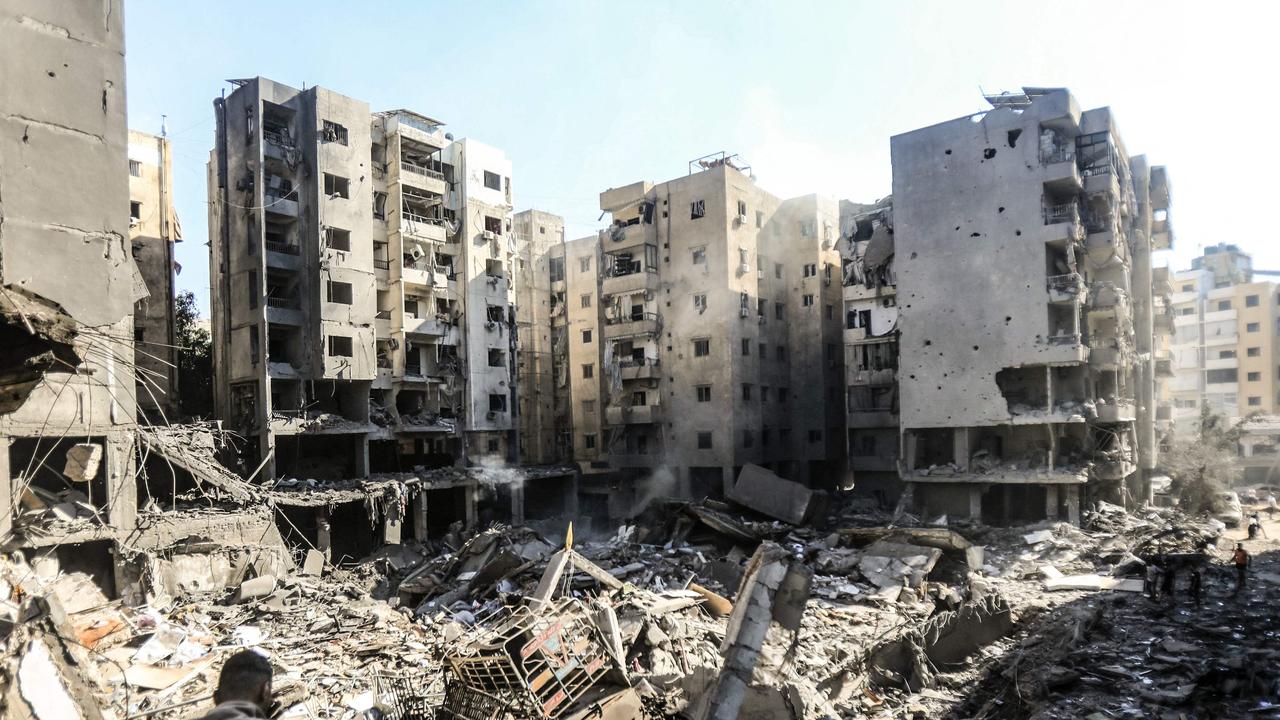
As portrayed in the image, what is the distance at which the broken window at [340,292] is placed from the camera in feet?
116

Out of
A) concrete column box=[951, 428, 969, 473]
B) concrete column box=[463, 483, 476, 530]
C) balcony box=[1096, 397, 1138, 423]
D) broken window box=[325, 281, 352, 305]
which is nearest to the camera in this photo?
balcony box=[1096, 397, 1138, 423]

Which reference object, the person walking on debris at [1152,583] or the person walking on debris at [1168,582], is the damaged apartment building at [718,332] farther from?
the person walking on debris at [1168,582]

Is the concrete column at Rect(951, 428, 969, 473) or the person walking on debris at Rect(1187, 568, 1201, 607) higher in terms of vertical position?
the concrete column at Rect(951, 428, 969, 473)

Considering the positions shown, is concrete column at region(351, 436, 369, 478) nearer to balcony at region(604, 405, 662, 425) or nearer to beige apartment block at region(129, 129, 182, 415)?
beige apartment block at region(129, 129, 182, 415)

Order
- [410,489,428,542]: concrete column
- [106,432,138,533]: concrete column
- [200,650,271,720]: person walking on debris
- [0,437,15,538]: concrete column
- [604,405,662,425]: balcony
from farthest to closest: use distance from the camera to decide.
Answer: [604,405,662,425]: balcony → [410,489,428,542]: concrete column → [106,432,138,533]: concrete column → [0,437,15,538]: concrete column → [200,650,271,720]: person walking on debris

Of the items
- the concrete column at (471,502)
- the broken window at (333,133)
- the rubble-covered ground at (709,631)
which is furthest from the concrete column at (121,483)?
the broken window at (333,133)

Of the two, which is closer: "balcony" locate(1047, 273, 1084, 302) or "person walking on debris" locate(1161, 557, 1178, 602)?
"person walking on debris" locate(1161, 557, 1178, 602)

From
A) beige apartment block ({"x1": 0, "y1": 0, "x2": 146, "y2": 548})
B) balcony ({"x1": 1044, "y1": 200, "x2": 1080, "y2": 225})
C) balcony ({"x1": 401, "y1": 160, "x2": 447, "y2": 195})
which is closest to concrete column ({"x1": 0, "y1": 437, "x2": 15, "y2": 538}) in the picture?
beige apartment block ({"x1": 0, "y1": 0, "x2": 146, "y2": 548})

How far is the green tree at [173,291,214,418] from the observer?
3822cm

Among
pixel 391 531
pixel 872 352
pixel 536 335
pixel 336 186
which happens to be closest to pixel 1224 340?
pixel 872 352

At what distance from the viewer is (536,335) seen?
192ft

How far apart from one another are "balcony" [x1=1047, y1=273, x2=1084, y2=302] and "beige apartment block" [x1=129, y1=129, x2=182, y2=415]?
3952 centimetres

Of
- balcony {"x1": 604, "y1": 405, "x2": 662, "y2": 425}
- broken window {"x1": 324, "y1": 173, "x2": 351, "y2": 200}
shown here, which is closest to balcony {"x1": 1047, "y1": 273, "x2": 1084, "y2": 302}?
balcony {"x1": 604, "y1": 405, "x2": 662, "y2": 425}

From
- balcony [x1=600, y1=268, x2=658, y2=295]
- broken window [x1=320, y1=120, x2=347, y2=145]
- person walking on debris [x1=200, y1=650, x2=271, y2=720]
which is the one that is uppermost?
broken window [x1=320, y1=120, x2=347, y2=145]
